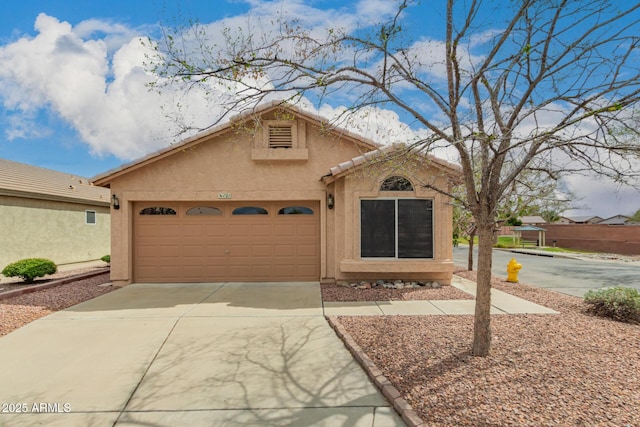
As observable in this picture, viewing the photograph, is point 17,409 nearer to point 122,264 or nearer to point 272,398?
point 272,398

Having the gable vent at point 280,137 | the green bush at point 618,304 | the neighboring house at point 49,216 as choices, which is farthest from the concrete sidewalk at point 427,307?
the neighboring house at point 49,216

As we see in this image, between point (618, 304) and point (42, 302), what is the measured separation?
12.6 metres

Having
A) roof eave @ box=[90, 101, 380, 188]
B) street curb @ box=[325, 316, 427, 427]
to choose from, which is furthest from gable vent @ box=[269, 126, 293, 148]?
street curb @ box=[325, 316, 427, 427]

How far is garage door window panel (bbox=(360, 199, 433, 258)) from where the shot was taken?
30.6ft

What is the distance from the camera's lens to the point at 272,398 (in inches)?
155

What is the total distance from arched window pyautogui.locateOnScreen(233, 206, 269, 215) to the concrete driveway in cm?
368

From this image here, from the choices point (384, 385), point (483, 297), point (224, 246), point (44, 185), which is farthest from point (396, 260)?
point (44, 185)

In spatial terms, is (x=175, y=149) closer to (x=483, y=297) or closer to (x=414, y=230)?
(x=414, y=230)

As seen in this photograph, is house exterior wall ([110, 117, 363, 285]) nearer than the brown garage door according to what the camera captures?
Yes

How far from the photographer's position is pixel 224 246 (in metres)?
10.5

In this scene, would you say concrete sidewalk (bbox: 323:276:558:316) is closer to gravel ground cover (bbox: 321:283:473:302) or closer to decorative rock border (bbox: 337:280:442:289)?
gravel ground cover (bbox: 321:283:473:302)

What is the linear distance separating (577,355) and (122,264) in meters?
10.9

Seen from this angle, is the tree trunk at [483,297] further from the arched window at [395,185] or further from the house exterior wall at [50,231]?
the house exterior wall at [50,231]

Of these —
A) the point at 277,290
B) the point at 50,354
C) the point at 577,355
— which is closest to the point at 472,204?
the point at 577,355
